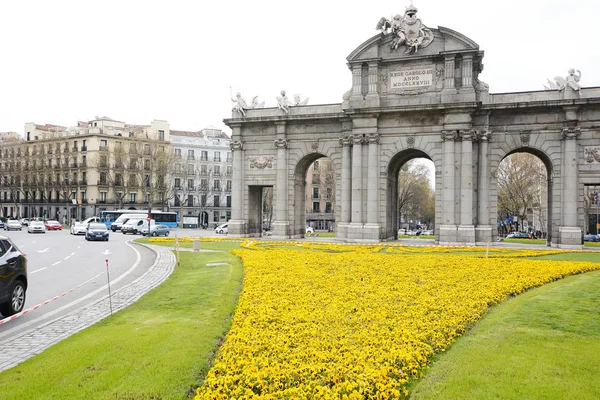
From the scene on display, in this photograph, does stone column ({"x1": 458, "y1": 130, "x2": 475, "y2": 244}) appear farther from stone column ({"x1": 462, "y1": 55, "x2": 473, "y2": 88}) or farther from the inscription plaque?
the inscription plaque

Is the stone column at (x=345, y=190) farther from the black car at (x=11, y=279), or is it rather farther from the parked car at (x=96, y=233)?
the black car at (x=11, y=279)

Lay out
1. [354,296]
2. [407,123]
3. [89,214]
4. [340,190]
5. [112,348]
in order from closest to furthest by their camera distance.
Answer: [112,348] → [354,296] → [407,123] → [340,190] → [89,214]

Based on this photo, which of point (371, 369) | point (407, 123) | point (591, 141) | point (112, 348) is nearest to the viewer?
point (371, 369)

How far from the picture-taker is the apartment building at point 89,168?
93.9 meters

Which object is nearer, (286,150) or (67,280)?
(67,280)

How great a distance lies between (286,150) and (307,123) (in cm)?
301

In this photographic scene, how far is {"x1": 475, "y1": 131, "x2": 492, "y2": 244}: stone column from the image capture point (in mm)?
39344

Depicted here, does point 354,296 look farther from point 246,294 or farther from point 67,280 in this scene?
point 67,280

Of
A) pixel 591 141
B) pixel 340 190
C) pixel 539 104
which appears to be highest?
pixel 539 104

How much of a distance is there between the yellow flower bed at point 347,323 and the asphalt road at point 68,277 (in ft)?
16.6

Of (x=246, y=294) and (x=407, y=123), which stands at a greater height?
(x=407, y=123)

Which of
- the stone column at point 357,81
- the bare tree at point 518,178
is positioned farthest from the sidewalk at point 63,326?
the bare tree at point 518,178

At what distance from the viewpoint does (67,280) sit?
20.3 m

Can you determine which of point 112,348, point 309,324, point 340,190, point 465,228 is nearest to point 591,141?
point 465,228
